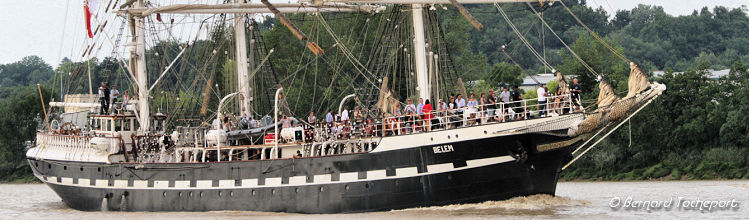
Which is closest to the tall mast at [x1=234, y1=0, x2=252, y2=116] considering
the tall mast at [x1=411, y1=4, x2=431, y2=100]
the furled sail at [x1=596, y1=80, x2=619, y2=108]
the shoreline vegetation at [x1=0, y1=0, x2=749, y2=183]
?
the shoreline vegetation at [x1=0, y1=0, x2=749, y2=183]

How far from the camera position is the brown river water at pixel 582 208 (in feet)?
110

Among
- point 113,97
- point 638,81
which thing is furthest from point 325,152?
point 113,97

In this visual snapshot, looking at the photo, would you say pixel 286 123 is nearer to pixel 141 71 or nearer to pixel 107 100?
pixel 107 100

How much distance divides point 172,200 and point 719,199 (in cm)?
1962

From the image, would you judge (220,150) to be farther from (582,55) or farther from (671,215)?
(582,55)

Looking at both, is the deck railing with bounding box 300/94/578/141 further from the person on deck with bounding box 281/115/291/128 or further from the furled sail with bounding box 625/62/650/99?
the furled sail with bounding box 625/62/650/99

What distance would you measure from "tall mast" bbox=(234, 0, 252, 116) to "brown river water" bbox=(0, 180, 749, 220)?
7.95 meters

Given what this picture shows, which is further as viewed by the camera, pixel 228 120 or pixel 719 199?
pixel 228 120

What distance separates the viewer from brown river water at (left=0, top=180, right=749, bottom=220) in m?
33.5

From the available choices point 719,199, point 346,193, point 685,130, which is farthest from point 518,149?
point 685,130

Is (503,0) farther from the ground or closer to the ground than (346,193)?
farther from the ground

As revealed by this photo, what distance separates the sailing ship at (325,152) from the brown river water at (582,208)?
44cm

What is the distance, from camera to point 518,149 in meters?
34.4

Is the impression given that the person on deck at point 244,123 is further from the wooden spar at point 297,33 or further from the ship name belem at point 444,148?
the ship name belem at point 444,148
